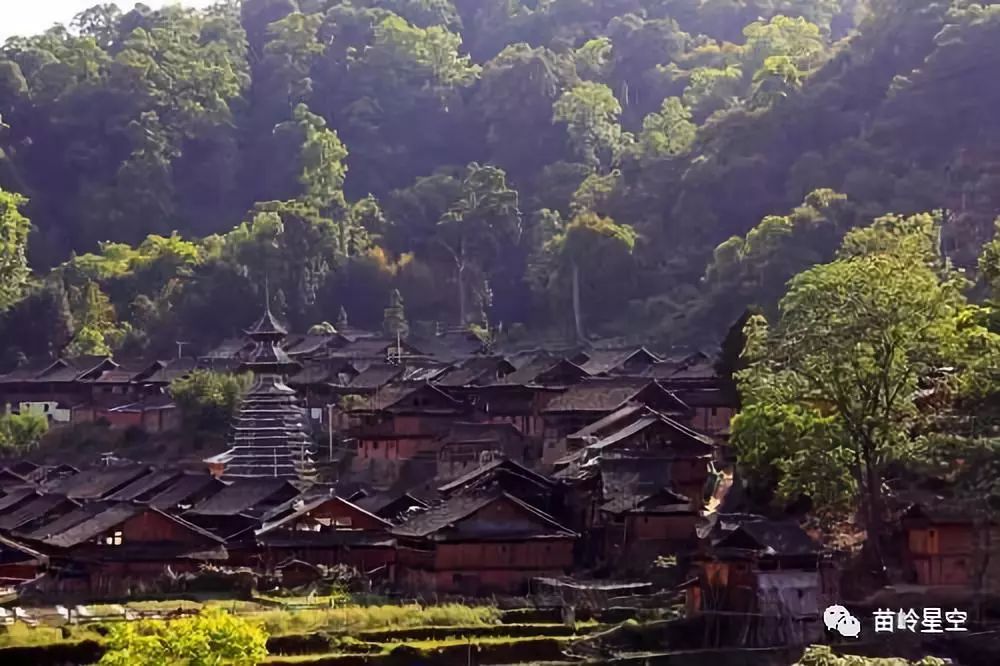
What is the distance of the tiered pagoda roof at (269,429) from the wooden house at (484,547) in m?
15.0

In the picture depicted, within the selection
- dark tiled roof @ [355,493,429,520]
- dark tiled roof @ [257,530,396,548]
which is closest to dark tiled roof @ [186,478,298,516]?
dark tiled roof @ [355,493,429,520]

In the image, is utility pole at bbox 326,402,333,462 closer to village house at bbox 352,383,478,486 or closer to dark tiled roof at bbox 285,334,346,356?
village house at bbox 352,383,478,486

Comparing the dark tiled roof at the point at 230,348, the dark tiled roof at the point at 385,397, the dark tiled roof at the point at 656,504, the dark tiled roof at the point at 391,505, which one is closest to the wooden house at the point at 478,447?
the dark tiled roof at the point at 385,397

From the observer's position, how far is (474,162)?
107 meters

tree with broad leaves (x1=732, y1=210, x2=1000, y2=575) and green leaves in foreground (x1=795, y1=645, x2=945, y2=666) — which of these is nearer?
green leaves in foreground (x1=795, y1=645, x2=945, y2=666)

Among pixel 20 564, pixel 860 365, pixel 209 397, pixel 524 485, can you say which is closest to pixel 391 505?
pixel 524 485

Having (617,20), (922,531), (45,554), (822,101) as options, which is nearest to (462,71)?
(617,20)

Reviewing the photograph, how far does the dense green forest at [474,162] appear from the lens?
78.8 metres

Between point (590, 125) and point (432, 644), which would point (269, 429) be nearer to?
point (432, 644)

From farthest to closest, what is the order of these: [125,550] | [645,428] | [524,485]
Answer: [645,428] < [524,485] < [125,550]

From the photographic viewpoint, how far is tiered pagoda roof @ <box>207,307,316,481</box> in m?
56.9

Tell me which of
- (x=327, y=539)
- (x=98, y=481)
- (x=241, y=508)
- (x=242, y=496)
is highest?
(x=98, y=481)

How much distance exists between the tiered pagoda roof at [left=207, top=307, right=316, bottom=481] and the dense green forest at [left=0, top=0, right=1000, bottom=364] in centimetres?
1962

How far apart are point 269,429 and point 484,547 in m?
17.9
